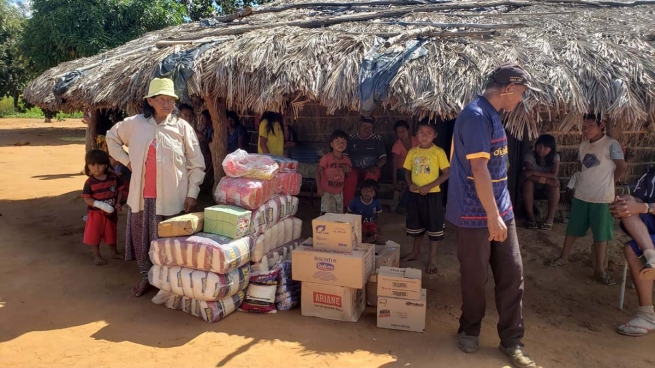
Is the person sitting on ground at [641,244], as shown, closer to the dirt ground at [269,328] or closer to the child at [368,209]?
the dirt ground at [269,328]

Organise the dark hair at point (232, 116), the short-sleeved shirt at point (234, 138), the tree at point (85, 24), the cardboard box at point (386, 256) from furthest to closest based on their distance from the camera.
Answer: the tree at point (85, 24)
the dark hair at point (232, 116)
the short-sleeved shirt at point (234, 138)
the cardboard box at point (386, 256)

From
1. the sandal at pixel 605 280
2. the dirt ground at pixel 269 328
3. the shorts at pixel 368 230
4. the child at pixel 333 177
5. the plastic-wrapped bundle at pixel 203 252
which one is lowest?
the dirt ground at pixel 269 328

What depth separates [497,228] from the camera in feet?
9.91

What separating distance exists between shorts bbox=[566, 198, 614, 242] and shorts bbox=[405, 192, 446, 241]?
1.43 meters

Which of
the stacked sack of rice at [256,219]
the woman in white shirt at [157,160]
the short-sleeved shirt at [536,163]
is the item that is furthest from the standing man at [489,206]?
the short-sleeved shirt at [536,163]

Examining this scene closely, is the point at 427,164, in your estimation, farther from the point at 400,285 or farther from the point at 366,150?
the point at 366,150

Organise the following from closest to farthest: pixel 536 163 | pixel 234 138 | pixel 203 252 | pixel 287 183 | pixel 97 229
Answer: pixel 203 252 → pixel 287 183 → pixel 97 229 → pixel 536 163 → pixel 234 138

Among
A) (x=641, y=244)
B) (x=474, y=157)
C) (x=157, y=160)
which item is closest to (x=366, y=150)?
(x=157, y=160)

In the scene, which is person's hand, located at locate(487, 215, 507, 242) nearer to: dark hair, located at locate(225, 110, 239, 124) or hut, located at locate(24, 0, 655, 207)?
hut, located at locate(24, 0, 655, 207)

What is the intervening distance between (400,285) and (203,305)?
172 cm

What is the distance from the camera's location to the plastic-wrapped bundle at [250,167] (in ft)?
14.0

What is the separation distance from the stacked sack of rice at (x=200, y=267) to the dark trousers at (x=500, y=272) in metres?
1.88

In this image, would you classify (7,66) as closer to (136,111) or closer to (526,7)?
(136,111)

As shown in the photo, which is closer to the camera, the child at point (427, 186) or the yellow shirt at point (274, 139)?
the child at point (427, 186)
